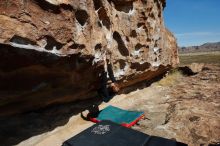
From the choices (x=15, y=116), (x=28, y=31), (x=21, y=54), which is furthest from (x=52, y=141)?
(x=28, y=31)

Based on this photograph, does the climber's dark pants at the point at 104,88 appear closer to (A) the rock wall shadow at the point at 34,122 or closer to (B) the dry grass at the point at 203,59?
(A) the rock wall shadow at the point at 34,122

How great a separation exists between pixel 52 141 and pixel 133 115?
6.39ft

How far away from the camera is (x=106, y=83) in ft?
19.8

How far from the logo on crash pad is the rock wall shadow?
1.61 meters

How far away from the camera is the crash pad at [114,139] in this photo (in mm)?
2658

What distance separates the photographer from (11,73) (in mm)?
3664

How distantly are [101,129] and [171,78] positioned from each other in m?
7.58

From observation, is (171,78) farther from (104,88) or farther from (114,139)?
(114,139)

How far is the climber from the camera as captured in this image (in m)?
5.85

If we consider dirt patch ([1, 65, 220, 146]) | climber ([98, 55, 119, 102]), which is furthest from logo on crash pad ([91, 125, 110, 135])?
climber ([98, 55, 119, 102])

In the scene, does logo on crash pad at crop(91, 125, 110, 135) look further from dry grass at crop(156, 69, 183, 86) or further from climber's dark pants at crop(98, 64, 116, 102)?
dry grass at crop(156, 69, 183, 86)

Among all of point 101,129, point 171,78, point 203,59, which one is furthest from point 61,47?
point 203,59

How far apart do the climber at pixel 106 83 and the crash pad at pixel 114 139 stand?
2.77 meters

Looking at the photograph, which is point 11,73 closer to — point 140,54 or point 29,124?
point 29,124
